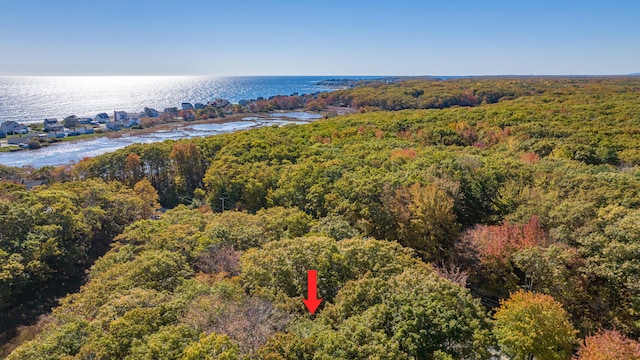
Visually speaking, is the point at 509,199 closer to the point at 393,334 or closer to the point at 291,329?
the point at 393,334

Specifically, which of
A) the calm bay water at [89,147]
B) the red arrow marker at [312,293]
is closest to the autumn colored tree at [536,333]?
the red arrow marker at [312,293]

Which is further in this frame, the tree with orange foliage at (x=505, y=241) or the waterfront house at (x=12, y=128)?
the waterfront house at (x=12, y=128)

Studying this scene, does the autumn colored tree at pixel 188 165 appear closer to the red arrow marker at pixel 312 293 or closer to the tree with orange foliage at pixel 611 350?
the red arrow marker at pixel 312 293

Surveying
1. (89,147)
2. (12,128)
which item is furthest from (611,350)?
(12,128)

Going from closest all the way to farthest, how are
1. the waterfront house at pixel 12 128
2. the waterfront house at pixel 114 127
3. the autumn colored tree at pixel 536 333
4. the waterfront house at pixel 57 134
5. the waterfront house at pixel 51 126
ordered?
the autumn colored tree at pixel 536 333 → the waterfront house at pixel 57 134 → the waterfront house at pixel 12 128 → the waterfront house at pixel 51 126 → the waterfront house at pixel 114 127

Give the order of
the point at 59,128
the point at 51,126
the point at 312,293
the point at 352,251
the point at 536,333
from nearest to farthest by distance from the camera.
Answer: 1. the point at 536,333
2. the point at 312,293
3. the point at 352,251
4. the point at 59,128
5. the point at 51,126

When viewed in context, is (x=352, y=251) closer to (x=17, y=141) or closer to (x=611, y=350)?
(x=611, y=350)

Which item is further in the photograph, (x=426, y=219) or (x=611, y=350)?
(x=426, y=219)

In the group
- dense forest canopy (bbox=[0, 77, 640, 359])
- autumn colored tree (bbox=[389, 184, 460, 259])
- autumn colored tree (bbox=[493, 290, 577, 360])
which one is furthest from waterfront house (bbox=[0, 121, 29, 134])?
autumn colored tree (bbox=[493, 290, 577, 360])
